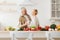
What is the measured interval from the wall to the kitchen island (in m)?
2.11

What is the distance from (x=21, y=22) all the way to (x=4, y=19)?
4.05 ft

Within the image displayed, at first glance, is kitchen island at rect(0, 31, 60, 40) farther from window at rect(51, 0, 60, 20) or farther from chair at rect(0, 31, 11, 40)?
window at rect(51, 0, 60, 20)

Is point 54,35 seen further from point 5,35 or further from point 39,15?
point 39,15

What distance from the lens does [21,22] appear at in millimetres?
4820

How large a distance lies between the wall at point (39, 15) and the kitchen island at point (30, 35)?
6.92ft

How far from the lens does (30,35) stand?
375 cm

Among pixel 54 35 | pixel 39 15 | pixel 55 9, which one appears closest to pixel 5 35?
pixel 54 35

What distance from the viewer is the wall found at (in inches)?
233

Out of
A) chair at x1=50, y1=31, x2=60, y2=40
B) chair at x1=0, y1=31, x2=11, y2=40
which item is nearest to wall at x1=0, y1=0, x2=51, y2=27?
chair at x1=0, y1=31, x2=11, y2=40

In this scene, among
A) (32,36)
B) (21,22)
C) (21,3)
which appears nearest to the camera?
(32,36)

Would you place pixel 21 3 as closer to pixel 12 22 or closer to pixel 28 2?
pixel 28 2

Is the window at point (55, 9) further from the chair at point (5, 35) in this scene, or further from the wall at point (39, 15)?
the chair at point (5, 35)

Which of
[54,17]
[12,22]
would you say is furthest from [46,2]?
[12,22]

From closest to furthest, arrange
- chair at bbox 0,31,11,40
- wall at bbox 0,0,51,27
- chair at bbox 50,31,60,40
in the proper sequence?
chair at bbox 50,31,60,40 → chair at bbox 0,31,11,40 → wall at bbox 0,0,51,27
